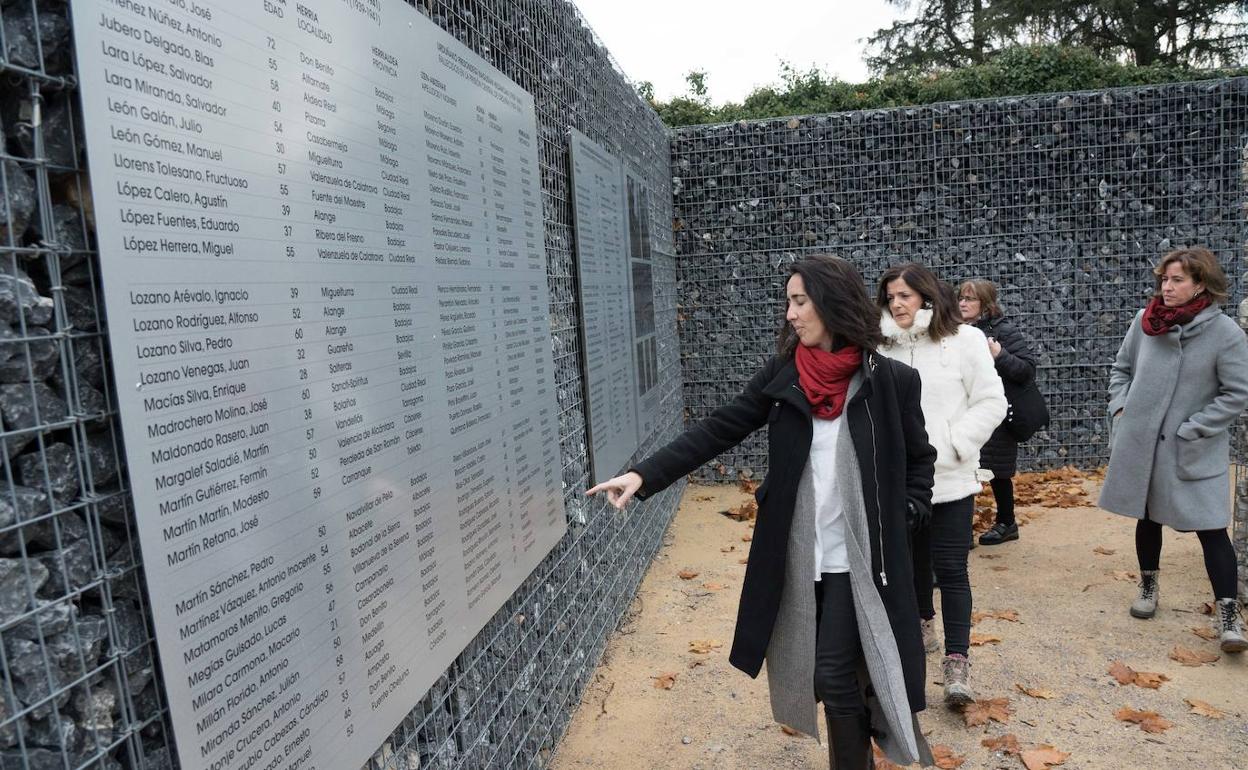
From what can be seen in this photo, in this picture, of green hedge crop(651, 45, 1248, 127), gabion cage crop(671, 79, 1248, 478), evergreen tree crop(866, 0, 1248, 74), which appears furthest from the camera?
evergreen tree crop(866, 0, 1248, 74)

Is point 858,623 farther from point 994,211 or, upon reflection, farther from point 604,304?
point 994,211

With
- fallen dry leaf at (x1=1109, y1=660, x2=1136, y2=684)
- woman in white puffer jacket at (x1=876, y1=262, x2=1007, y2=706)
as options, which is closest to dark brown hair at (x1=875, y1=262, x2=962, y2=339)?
woman in white puffer jacket at (x1=876, y1=262, x2=1007, y2=706)

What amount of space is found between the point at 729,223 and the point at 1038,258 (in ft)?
10.4

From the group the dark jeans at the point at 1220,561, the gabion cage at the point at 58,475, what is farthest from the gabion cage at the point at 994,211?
the gabion cage at the point at 58,475

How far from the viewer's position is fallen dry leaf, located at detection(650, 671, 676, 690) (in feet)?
14.9

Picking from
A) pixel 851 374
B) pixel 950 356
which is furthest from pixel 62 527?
pixel 950 356

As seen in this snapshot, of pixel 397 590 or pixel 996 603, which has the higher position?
pixel 397 590

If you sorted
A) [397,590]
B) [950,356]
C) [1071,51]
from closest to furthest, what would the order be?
1. [397,590]
2. [950,356]
3. [1071,51]

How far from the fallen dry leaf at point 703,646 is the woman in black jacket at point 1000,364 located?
239 cm

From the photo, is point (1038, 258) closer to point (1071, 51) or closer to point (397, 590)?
point (1071, 51)

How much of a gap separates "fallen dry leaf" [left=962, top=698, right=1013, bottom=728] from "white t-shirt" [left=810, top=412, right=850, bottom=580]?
158cm

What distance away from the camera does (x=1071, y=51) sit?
33.6 feet

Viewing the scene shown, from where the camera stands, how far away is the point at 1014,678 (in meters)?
4.48

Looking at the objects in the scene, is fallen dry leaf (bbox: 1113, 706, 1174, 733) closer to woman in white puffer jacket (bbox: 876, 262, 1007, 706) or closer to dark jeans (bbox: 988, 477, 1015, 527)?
woman in white puffer jacket (bbox: 876, 262, 1007, 706)
